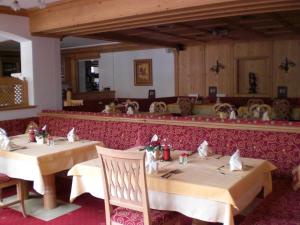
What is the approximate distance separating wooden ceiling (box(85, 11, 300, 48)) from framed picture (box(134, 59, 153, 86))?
1666mm

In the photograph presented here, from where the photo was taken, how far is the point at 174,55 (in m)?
11.2

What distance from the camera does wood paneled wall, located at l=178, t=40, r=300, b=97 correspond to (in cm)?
955

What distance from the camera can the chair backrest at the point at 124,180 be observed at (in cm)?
265

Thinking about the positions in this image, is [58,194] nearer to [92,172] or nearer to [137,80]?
[92,172]

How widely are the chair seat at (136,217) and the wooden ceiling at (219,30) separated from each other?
453 cm

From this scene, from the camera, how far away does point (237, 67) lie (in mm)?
10336

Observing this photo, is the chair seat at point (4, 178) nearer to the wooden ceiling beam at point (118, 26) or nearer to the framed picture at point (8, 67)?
the wooden ceiling beam at point (118, 26)

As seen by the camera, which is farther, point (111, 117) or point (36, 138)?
point (111, 117)

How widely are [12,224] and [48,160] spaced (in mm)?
845

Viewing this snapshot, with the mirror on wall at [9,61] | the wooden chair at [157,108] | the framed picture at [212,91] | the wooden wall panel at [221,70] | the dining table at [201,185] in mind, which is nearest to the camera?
the dining table at [201,185]

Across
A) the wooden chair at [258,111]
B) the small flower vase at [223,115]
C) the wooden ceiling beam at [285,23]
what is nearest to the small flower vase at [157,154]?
the small flower vase at [223,115]

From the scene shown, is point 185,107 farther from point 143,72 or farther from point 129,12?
point 129,12

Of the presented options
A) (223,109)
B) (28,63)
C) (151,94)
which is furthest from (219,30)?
(151,94)

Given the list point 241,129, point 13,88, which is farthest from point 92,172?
point 13,88
